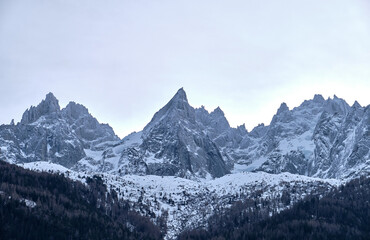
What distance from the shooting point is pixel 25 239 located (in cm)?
19900

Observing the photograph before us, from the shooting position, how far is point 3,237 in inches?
7761

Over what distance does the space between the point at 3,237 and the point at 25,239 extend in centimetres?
815
